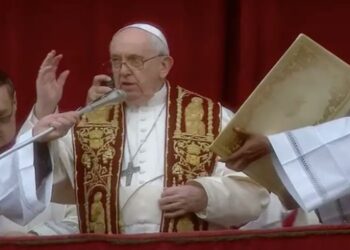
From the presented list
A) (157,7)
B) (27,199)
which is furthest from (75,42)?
(27,199)

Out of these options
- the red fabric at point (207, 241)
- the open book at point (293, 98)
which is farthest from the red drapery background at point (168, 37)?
the red fabric at point (207, 241)

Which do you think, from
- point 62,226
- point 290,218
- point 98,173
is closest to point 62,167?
point 98,173

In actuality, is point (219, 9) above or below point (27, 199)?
above

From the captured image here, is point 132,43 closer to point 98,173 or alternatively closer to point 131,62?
point 131,62

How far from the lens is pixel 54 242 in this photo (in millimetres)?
4324

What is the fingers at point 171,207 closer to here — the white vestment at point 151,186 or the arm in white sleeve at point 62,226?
the white vestment at point 151,186

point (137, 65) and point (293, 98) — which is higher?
point (137, 65)

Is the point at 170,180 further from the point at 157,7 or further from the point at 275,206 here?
the point at 157,7

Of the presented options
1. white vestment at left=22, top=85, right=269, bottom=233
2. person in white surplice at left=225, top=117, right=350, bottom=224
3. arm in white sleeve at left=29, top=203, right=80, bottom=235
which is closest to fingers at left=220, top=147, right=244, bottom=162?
person in white surplice at left=225, top=117, right=350, bottom=224

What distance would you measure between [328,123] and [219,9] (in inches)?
70.4

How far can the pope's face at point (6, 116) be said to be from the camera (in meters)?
5.16

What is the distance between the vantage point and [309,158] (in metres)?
4.74

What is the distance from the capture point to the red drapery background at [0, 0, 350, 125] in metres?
6.40

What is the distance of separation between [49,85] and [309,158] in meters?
0.84
